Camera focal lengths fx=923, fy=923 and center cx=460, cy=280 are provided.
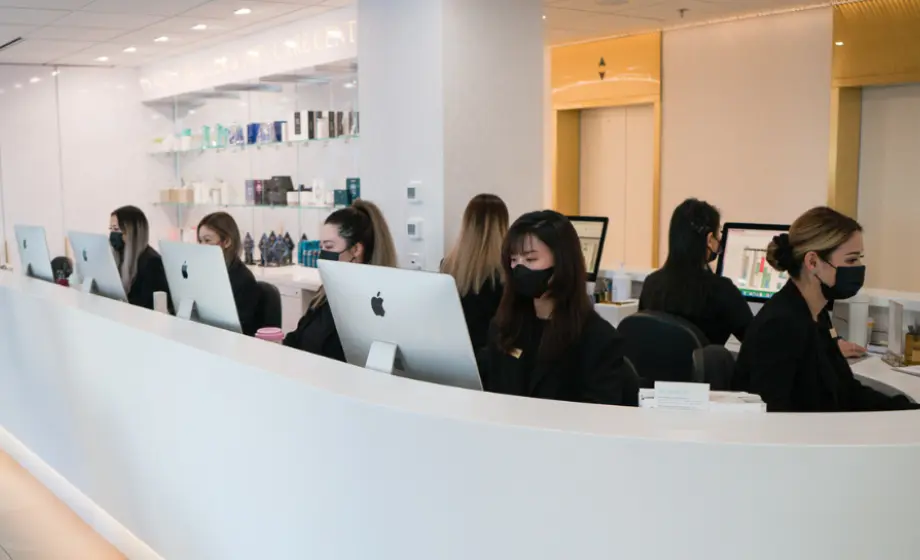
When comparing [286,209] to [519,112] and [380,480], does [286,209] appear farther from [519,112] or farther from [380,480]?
[380,480]

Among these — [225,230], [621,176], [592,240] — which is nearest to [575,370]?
[225,230]

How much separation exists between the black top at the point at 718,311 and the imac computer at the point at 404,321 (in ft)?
6.73

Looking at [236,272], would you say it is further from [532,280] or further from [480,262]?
[532,280]

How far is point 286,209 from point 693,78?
3.62 meters

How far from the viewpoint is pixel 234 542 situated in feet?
8.86

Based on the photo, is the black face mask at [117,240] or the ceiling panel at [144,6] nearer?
the black face mask at [117,240]

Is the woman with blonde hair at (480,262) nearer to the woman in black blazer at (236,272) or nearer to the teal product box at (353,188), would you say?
the woman in black blazer at (236,272)

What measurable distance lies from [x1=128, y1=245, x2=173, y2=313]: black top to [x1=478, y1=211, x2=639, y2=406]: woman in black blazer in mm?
2836

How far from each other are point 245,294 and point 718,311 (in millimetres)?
2223

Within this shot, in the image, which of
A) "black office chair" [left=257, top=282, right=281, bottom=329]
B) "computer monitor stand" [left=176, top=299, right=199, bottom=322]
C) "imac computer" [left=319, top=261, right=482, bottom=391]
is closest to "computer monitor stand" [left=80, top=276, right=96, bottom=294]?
"black office chair" [left=257, top=282, right=281, bottom=329]

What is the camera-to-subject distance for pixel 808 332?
290cm

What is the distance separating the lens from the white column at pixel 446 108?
17.7 ft

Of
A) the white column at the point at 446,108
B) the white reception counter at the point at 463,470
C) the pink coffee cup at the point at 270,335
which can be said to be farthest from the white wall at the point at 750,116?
the pink coffee cup at the point at 270,335

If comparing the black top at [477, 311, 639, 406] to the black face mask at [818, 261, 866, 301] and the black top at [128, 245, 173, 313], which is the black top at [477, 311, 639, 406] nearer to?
the black face mask at [818, 261, 866, 301]
